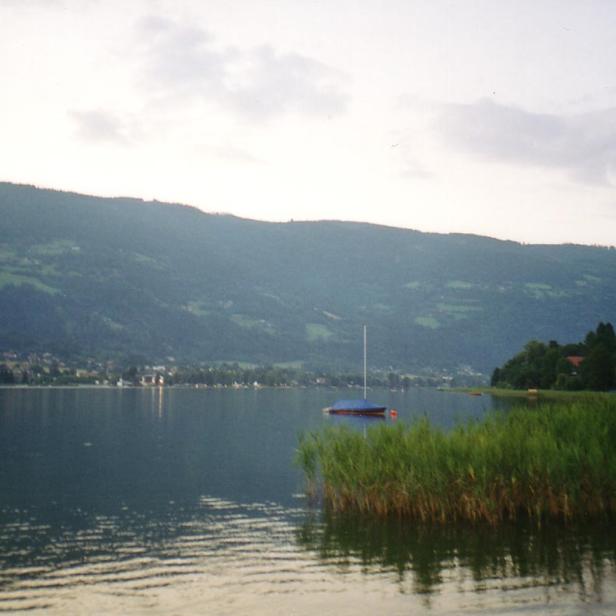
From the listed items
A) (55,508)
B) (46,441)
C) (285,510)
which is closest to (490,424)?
(285,510)

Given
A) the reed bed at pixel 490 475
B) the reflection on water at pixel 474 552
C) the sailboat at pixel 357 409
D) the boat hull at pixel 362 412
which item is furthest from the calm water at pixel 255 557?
the sailboat at pixel 357 409

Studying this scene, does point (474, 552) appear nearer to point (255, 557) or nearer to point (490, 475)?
point (490, 475)

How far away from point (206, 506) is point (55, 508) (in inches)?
224

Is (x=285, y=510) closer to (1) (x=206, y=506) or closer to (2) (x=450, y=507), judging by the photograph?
(1) (x=206, y=506)

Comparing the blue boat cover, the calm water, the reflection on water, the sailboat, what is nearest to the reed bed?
the reflection on water

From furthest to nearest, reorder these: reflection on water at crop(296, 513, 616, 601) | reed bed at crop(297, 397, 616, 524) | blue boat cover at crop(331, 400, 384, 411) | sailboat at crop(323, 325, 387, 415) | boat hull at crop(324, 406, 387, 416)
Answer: blue boat cover at crop(331, 400, 384, 411)
sailboat at crop(323, 325, 387, 415)
boat hull at crop(324, 406, 387, 416)
reed bed at crop(297, 397, 616, 524)
reflection on water at crop(296, 513, 616, 601)

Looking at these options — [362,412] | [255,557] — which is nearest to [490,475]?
[255,557]

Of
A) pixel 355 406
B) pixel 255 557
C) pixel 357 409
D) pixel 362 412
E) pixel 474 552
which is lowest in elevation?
pixel 362 412

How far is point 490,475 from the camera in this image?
89.5 ft

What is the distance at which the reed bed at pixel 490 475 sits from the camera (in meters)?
27.1

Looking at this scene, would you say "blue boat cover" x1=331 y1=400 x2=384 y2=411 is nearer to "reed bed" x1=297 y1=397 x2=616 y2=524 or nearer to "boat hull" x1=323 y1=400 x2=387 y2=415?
"boat hull" x1=323 y1=400 x2=387 y2=415

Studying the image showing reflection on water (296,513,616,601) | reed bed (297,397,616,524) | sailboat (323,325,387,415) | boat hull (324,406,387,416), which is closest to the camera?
reflection on water (296,513,616,601)

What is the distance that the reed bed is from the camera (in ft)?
89.0

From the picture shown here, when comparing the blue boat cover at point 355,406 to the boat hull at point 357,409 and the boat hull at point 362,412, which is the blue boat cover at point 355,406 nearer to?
the boat hull at point 357,409
